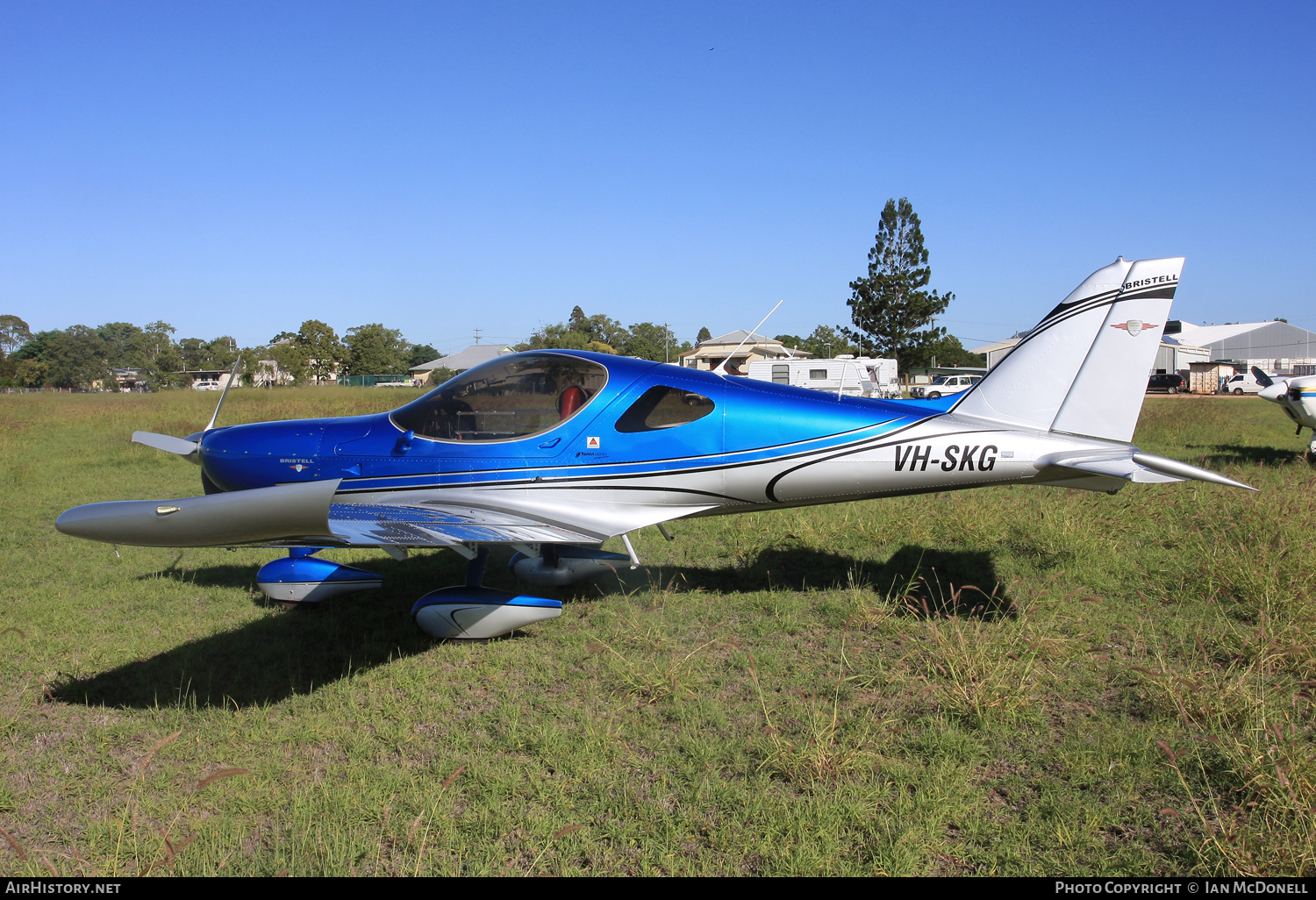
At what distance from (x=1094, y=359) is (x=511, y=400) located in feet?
14.1

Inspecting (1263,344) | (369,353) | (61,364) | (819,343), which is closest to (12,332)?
(61,364)

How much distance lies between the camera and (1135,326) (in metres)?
4.99

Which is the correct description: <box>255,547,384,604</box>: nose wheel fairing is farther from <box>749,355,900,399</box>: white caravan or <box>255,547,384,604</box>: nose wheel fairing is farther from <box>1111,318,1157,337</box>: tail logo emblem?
Result: <box>749,355,900,399</box>: white caravan

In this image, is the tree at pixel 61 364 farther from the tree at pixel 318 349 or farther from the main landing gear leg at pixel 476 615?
the main landing gear leg at pixel 476 615

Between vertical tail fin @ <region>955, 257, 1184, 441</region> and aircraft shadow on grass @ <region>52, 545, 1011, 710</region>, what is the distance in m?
1.46

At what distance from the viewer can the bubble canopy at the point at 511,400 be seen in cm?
504

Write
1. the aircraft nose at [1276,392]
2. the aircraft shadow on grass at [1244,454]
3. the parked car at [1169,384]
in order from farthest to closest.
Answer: the parked car at [1169,384] < the aircraft nose at [1276,392] < the aircraft shadow on grass at [1244,454]

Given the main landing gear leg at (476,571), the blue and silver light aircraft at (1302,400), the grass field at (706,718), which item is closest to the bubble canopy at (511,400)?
the main landing gear leg at (476,571)

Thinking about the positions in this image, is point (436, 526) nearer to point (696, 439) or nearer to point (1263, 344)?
point (696, 439)

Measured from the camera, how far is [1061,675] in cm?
407

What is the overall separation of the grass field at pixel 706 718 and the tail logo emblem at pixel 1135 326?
6.43 ft

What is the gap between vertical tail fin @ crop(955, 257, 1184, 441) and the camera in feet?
16.3
